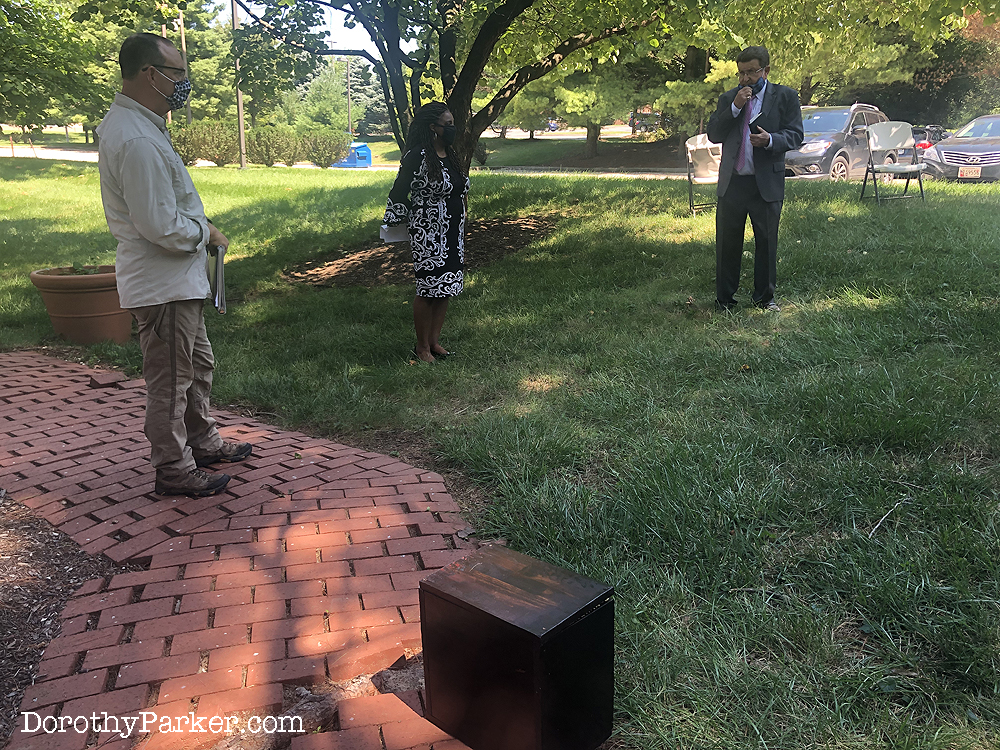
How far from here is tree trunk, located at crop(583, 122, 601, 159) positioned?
30.3m

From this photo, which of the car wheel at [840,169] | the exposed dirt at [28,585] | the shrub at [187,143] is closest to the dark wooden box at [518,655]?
the exposed dirt at [28,585]

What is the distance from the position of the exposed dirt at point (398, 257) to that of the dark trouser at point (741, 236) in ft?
10.3

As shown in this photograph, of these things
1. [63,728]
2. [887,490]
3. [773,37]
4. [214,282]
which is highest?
[773,37]

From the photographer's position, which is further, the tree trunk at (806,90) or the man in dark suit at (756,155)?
the tree trunk at (806,90)

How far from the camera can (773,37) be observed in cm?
935

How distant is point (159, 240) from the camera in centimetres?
317

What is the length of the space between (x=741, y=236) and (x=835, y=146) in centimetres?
859

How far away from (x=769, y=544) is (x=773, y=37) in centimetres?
841

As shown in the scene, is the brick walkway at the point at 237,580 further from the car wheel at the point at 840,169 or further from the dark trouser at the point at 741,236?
the car wheel at the point at 840,169

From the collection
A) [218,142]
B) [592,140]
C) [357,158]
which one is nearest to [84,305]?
[592,140]

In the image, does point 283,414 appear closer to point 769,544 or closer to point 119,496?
point 119,496

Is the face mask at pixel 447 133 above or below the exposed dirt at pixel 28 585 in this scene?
above

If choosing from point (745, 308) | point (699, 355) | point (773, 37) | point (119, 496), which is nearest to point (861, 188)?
point (773, 37)

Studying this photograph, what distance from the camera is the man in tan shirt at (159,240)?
3.12m
